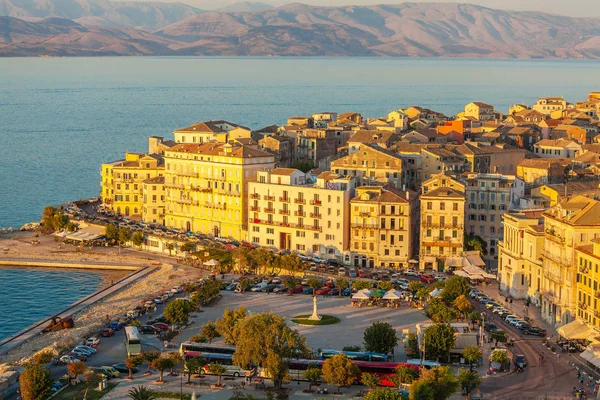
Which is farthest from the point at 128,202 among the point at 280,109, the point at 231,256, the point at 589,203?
the point at 280,109

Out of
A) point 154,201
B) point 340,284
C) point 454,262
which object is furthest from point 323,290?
point 154,201

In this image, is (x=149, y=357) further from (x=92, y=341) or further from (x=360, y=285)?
(x=360, y=285)

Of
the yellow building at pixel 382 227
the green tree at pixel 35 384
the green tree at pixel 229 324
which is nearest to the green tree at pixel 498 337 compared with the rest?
the green tree at pixel 229 324

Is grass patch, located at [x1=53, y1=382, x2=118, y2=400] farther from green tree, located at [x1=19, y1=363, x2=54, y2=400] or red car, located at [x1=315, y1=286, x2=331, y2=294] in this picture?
red car, located at [x1=315, y1=286, x2=331, y2=294]

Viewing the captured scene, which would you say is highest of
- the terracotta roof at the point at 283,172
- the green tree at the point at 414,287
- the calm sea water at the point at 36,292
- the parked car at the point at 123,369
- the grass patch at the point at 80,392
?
the terracotta roof at the point at 283,172

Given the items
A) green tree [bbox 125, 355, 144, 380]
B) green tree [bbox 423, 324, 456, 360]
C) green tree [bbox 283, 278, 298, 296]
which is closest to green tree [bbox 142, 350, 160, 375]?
green tree [bbox 125, 355, 144, 380]

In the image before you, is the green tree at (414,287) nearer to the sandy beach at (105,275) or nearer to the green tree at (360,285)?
the green tree at (360,285)
